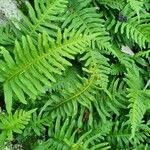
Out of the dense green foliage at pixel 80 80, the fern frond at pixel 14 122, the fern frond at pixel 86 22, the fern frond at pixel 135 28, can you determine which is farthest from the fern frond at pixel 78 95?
the fern frond at pixel 135 28

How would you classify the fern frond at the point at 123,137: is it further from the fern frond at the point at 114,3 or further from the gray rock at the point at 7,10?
the gray rock at the point at 7,10

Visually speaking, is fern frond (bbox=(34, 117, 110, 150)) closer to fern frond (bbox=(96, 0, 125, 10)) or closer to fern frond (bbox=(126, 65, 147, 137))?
fern frond (bbox=(126, 65, 147, 137))

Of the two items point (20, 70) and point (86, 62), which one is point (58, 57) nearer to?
point (20, 70)

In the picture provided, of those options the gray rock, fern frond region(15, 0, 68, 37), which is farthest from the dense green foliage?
the gray rock

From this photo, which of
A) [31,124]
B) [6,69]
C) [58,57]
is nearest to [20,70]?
[6,69]

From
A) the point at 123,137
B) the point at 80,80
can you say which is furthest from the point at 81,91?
the point at 123,137
